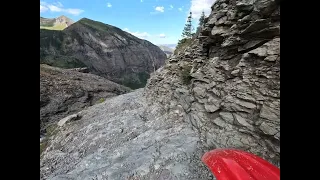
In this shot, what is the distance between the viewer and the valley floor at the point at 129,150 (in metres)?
8.10

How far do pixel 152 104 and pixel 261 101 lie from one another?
1144 centimetres

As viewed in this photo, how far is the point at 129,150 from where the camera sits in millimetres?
10367

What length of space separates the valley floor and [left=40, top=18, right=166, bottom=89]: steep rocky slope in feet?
230

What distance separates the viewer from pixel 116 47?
105312 mm

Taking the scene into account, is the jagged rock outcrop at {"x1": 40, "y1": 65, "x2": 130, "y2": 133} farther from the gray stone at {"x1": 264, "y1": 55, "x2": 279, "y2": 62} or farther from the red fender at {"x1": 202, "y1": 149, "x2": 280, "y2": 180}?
the gray stone at {"x1": 264, "y1": 55, "x2": 279, "y2": 62}

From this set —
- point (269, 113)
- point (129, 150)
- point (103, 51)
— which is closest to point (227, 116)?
point (269, 113)

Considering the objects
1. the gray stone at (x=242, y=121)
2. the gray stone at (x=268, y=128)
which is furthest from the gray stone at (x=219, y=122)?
the gray stone at (x=268, y=128)

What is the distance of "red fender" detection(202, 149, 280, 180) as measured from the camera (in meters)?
4.69

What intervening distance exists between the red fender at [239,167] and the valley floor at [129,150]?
1797 mm

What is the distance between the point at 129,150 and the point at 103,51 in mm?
95393

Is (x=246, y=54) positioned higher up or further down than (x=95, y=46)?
further down

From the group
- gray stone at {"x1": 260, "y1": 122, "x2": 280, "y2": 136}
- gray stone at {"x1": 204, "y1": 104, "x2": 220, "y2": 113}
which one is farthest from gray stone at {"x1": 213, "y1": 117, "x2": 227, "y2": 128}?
gray stone at {"x1": 260, "y1": 122, "x2": 280, "y2": 136}

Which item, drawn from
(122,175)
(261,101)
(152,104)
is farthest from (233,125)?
(152,104)
